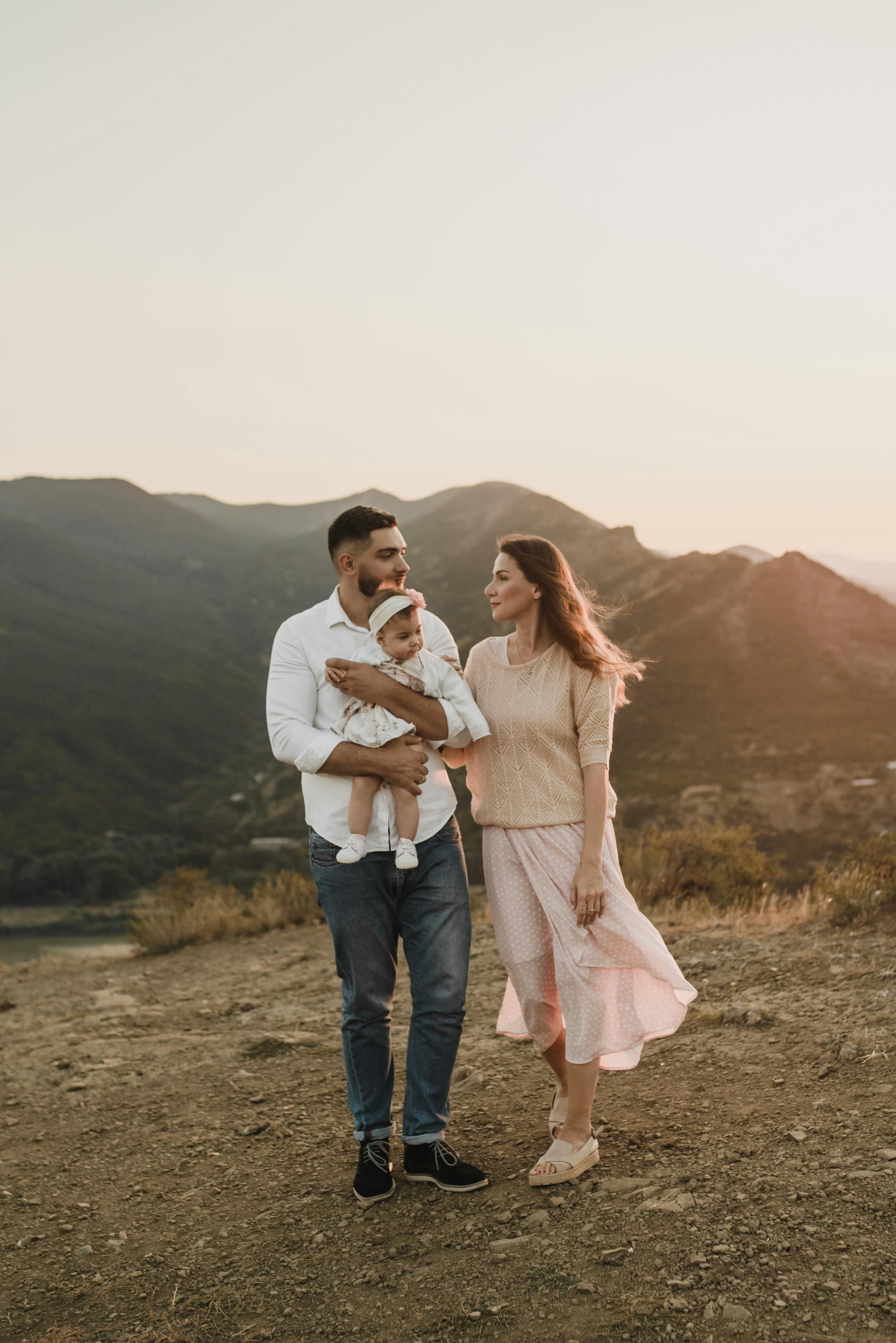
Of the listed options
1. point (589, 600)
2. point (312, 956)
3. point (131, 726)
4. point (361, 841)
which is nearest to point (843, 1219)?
point (361, 841)

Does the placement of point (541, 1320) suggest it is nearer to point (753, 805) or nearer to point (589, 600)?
point (589, 600)

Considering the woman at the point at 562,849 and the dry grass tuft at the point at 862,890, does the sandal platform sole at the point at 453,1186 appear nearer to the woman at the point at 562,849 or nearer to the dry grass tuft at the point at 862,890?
the woman at the point at 562,849

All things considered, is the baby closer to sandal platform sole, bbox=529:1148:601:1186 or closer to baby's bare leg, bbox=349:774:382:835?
baby's bare leg, bbox=349:774:382:835

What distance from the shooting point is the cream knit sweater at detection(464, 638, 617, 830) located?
10.3 feet

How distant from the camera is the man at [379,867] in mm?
3012

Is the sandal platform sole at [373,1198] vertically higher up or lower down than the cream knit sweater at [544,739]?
lower down

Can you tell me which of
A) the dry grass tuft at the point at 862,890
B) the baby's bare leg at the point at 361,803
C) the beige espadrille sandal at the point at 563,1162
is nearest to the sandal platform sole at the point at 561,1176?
the beige espadrille sandal at the point at 563,1162

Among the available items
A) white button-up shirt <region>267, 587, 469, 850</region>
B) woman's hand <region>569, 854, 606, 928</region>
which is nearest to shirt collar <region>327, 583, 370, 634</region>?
white button-up shirt <region>267, 587, 469, 850</region>

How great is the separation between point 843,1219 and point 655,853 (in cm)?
603

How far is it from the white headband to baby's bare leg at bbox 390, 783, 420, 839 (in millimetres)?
487

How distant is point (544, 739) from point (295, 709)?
0.79 meters

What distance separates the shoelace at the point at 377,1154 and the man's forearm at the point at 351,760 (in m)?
1.21

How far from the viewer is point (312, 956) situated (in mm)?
7910

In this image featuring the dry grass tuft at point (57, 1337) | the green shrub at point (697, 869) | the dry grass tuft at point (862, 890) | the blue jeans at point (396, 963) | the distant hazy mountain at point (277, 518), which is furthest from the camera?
the distant hazy mountain at point (277, 518)
